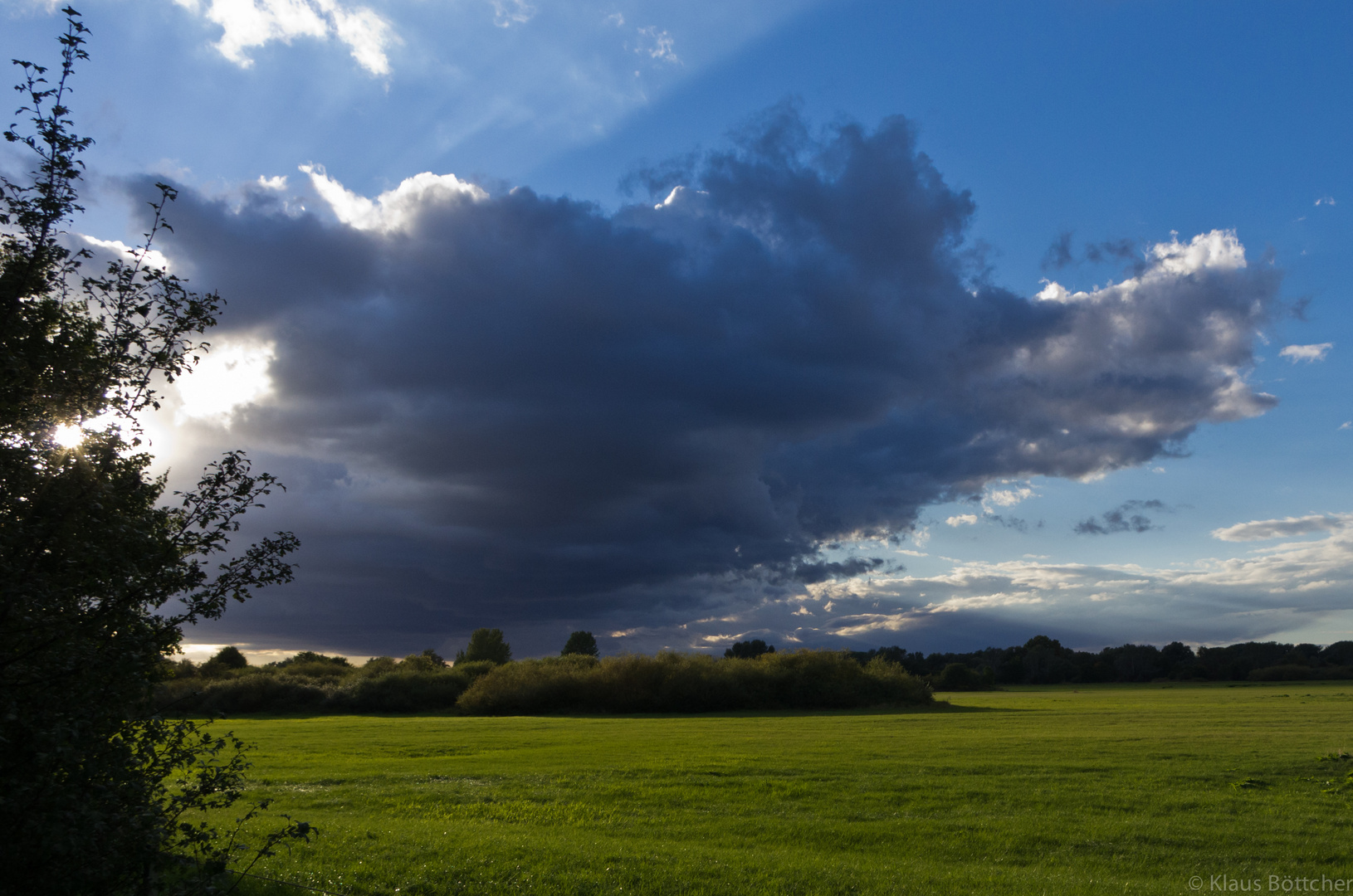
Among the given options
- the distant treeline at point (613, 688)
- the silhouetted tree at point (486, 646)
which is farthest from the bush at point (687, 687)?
the silhouetted tree at point (486, 646)

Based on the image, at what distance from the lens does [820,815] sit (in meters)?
19.4

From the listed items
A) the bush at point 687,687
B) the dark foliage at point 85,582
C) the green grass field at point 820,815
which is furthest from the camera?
the bush at point 687,687

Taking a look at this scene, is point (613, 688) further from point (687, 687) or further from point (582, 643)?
point (582, 643)

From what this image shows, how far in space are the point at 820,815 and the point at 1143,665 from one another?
177 m

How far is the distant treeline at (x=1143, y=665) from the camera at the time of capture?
14468 cm

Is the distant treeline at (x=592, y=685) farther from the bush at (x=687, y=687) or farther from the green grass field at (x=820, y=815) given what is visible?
the green grass field at (x=820, y=815)

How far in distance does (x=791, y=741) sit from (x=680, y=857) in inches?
905

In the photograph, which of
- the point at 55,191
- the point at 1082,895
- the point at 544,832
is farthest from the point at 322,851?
the point at 1082,895

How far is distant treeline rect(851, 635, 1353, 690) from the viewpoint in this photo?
144675 mm

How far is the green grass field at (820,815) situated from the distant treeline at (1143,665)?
121367mm

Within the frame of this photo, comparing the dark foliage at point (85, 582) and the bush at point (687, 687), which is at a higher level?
the dark foliage at point (85, 582)

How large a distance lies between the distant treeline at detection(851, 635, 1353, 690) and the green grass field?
398ft

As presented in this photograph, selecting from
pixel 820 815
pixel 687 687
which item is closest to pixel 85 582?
pixel 820 815

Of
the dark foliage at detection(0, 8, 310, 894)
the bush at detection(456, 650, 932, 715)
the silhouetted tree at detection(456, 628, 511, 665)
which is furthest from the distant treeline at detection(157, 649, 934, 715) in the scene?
the dark foliage at detection(0, 8, 310, 894)
